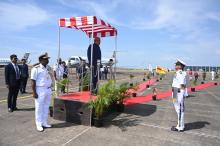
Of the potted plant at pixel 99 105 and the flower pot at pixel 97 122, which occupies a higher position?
the potted plant at pixel 99 105

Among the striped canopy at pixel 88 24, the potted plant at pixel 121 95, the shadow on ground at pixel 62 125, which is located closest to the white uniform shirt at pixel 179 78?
the potted plant at pixel 121 95

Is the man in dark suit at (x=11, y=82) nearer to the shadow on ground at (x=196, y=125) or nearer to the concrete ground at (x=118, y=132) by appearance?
the concrete ground at (x=118, y=132)

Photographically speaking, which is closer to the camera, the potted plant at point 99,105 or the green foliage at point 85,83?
the potted plant at point 99,105

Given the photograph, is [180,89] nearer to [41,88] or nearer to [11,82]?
[41,88]

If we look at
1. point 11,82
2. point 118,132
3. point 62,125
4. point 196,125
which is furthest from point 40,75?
point 196,125

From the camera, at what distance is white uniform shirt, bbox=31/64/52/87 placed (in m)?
7.50

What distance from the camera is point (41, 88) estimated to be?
25.0 feet

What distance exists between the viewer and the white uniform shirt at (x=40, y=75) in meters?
7.50

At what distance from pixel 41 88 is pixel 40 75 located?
0.36 m

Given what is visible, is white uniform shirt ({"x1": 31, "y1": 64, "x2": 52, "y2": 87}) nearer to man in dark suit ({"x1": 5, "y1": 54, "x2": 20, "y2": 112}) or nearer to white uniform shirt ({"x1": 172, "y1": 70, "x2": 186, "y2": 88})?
man in dark suit ({"x1": 5, "y1": 54, "x2": 20, "y2": 112})

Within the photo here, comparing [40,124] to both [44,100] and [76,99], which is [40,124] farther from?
[76,99]

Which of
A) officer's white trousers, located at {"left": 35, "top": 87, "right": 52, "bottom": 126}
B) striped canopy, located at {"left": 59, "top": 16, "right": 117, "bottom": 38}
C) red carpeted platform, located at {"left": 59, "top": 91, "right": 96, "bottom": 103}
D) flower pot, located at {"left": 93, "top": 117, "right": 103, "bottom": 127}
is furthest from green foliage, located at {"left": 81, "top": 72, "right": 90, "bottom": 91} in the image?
officer's white trousers, located at {"left": 35, "top": 87, "right": 52, "bottom": 126}

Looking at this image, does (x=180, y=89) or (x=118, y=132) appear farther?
(x=180, y=89)

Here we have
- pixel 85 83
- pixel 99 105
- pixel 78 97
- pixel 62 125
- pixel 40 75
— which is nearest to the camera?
pixel 40 75
